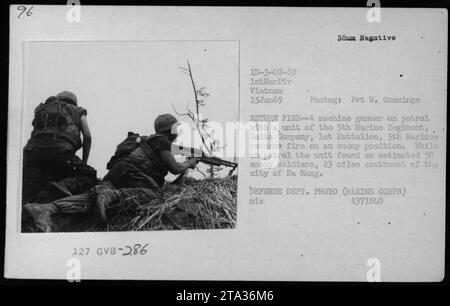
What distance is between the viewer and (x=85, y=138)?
110cm

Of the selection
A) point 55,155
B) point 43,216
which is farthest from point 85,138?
point 43,216

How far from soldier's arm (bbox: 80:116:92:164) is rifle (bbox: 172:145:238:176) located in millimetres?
212

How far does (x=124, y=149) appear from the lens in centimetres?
110

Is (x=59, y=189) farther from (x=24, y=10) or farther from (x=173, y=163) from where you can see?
(x=24, y=10)

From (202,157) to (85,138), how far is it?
0.30 m

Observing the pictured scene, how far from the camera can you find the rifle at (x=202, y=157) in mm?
1100

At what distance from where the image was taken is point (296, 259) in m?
1.10

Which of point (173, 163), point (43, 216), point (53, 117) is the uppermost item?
point (53, 117)

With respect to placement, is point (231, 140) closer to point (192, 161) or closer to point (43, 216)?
point (192, 161)

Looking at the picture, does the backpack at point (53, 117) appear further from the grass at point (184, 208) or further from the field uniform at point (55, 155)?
the grass at point (184, 208)

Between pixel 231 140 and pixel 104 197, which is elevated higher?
pixel 231 140
